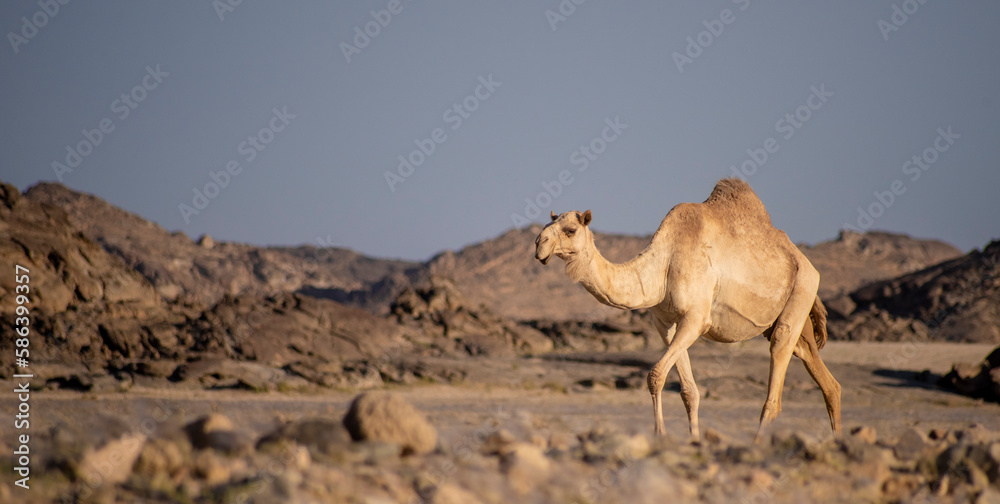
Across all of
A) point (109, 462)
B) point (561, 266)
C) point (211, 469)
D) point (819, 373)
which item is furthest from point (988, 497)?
point (561, 266)

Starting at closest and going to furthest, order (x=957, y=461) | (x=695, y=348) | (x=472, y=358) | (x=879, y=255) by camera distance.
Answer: (x=957, y=461)
(x=472, y=358)
(x=695, y=348)
(x=879, y=255)

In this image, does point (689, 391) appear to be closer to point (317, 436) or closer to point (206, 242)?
point (317, 436)

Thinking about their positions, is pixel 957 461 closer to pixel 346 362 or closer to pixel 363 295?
pixel 346 362

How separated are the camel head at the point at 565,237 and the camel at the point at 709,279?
0.4 inches

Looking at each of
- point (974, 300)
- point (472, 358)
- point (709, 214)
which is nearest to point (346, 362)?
point (472, 358)

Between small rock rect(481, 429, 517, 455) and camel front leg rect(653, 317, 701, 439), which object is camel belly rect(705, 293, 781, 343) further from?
small rock rect(481, 429, 517, 455)

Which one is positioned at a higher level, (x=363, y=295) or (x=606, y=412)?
(x=363, y=295)

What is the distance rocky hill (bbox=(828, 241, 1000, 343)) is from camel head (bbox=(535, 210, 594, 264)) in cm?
3295

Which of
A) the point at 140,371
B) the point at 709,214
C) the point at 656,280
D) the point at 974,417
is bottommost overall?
the point at 974,417

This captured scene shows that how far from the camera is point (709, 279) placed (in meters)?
9.22

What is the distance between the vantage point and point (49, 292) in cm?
2452

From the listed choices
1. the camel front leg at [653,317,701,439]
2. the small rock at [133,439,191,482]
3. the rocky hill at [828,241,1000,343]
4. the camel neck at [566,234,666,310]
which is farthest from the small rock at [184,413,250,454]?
the rocky hill at [828,241,1000,343]

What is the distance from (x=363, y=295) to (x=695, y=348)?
44386 mm

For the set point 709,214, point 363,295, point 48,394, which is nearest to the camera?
point 709,214
